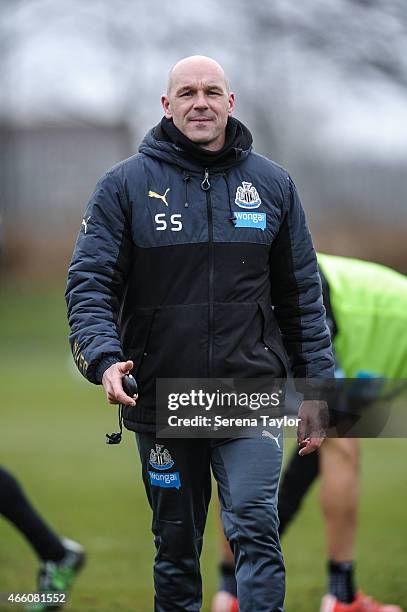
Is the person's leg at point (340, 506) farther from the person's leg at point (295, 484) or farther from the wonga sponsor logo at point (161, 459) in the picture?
the wonga sponsor logo at point (161, 459)

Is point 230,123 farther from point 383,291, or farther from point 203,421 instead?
point 383,291

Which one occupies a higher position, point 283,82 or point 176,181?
point 283,82

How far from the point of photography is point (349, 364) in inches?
199

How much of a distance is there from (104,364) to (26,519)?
6.36 feet

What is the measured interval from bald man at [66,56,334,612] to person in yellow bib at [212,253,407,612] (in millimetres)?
1036

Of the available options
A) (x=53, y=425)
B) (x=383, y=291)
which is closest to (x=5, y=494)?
(x=383, y=291)

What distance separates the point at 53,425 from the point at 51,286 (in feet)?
49.2

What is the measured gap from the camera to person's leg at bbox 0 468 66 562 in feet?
17.4

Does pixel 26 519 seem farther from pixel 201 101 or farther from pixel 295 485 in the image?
pixel 201 101

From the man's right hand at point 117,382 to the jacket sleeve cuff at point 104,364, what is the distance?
34 millimetres

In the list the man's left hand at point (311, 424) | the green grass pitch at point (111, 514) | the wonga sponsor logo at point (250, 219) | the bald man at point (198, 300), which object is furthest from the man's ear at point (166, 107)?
the green grass pitch at point (111, 514)

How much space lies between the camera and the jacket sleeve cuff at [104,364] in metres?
3.65

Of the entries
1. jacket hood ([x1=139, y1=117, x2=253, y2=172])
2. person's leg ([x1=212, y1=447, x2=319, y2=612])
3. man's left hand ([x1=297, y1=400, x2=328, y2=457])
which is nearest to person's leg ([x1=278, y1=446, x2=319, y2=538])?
person's leg ([x1=212, y1=447, x2=319, y2=612])

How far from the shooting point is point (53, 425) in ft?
39.8
